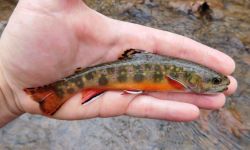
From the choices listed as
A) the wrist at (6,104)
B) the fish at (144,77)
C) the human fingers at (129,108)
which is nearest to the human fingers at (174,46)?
the fish at (144,77)

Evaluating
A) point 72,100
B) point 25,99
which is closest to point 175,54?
point 72,100

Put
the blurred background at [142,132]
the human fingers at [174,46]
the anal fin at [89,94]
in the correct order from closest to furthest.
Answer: the anal fin at [89,94] < the human fingers at [174,46] < the blurred background at [142,132]

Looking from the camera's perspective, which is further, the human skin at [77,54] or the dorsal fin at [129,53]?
the dorsal fin at [129,53]

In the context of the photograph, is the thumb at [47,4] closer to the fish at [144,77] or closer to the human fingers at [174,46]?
the fish at [144,77]

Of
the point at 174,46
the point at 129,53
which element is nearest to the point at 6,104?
the point at 129,53

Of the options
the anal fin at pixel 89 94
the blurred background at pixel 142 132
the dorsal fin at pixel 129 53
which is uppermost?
the dorsal fin at pixel 129 53

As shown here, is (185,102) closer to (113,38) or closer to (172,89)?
(172,89)
